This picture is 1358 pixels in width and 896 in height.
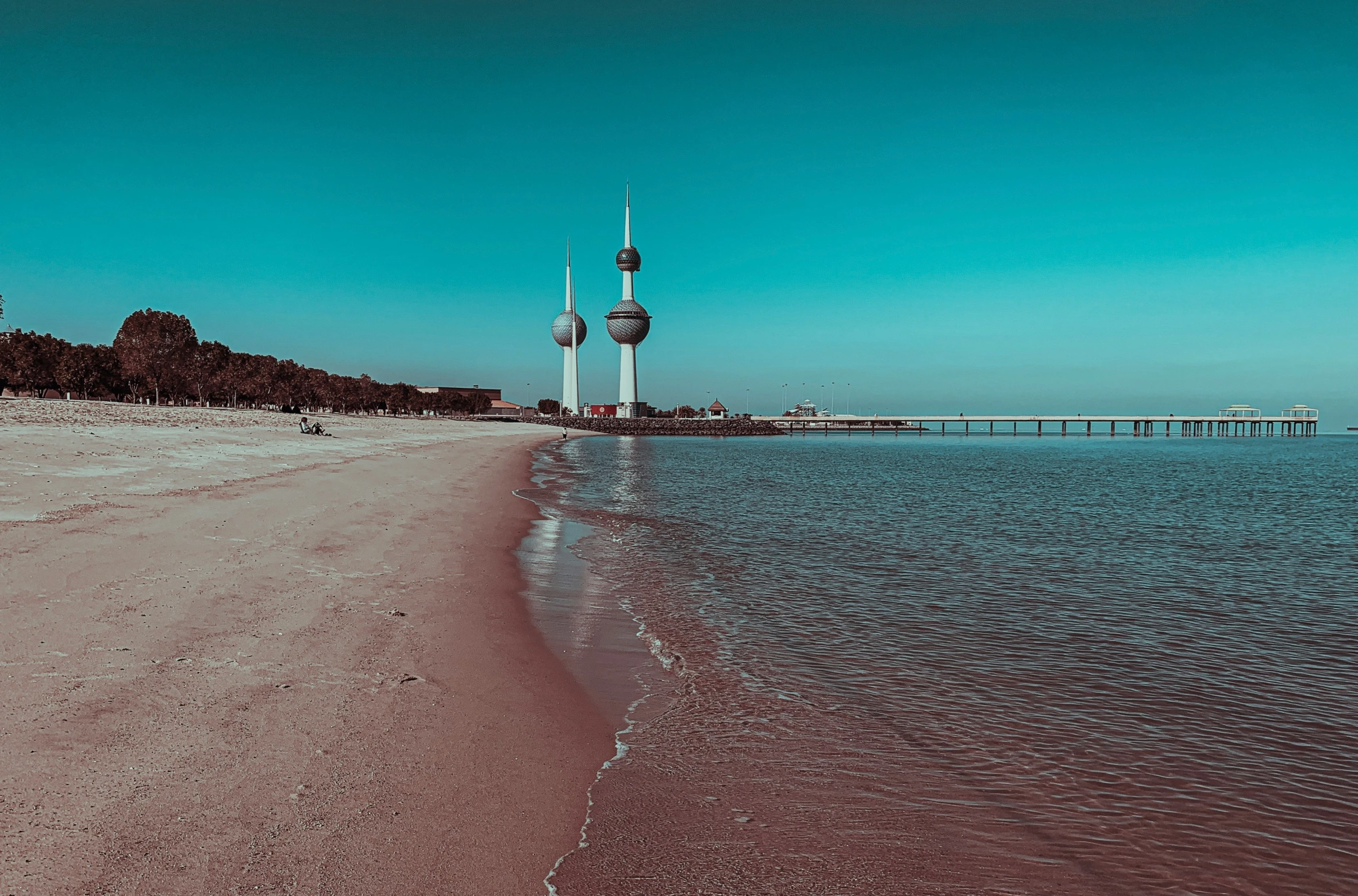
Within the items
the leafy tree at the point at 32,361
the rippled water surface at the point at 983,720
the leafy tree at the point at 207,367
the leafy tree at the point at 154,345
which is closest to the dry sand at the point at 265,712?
the rippled water surface at the point at 983,720

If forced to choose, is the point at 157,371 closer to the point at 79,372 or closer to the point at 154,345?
the point at 154,345

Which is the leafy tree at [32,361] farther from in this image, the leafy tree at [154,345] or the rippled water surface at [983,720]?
the rippled water surface at [983,720]

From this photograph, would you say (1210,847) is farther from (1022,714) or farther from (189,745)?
(189,745)

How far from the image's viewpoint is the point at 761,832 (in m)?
4.14

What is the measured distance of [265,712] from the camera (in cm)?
491

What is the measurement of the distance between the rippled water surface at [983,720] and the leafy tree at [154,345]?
75.9 m

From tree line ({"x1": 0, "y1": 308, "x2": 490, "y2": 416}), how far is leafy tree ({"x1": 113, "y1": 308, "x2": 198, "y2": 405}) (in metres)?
0.07

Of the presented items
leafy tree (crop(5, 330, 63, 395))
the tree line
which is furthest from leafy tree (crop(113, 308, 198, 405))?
leafy tree (crop(5, 330, 63, 395))

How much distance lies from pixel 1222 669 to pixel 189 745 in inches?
348

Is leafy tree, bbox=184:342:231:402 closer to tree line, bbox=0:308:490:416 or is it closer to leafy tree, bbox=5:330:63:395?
tree line, bbox=0:308:490:416

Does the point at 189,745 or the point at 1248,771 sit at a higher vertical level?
the point at 189,745

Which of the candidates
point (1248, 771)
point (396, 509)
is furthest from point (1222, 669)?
point (396, 509)

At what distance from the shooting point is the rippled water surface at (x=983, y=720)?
13.0 feet

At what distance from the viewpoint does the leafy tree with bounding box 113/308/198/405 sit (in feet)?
234
